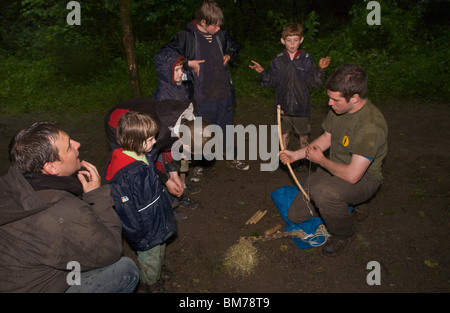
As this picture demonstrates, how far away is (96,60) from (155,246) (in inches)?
386

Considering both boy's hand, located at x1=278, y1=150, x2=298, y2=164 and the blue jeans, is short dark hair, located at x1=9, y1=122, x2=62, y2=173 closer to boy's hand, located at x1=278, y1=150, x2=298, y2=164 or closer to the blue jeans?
the blue jeans

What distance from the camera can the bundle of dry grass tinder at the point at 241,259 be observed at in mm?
3789

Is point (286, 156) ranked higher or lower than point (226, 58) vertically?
lower

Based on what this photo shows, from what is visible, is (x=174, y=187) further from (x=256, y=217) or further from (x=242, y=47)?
(x=242, y=47)

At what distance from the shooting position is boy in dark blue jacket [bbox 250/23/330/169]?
4977 mm

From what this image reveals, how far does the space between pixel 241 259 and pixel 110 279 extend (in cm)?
161

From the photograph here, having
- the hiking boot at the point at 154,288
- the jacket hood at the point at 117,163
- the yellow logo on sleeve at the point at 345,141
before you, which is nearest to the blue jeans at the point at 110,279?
the hiking boot at the point at 154,288

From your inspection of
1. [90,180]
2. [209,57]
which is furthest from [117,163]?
[209,57]

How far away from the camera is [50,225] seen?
2.39m

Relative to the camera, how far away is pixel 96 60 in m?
11.2

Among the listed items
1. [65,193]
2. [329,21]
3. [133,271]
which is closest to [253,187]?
[133,271]

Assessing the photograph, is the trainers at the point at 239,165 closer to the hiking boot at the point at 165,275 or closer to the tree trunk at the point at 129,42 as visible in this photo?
the hiking boot at the point at 165,275

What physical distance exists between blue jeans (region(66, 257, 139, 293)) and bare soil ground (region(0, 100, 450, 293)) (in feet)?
2.55
